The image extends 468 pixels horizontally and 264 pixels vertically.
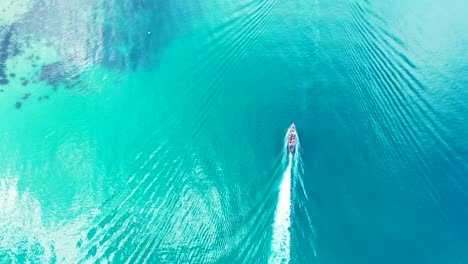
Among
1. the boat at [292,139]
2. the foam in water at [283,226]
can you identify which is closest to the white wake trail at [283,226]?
the foam in water at [283,226]

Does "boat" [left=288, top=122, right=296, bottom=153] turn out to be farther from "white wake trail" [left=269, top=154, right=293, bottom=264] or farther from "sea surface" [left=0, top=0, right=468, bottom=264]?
"white wake trail" [left=269, top=154, right=293, bottom=264]

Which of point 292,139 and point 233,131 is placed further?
point 233,131

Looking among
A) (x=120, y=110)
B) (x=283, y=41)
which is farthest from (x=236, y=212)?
(x=283, y=41)

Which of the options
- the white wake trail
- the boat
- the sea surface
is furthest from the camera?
the boat

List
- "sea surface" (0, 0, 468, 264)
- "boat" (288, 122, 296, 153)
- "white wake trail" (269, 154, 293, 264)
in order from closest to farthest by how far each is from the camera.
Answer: "white wake trail" (269, 154, 293, 264) < "sea surface" (0, 0, 468, 264) < "boat" (288, 122, 296, 153)

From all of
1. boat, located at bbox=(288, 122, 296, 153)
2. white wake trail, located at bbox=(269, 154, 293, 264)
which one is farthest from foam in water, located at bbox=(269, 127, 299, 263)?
boat, located at bbox=(288, 122, 296, 153)

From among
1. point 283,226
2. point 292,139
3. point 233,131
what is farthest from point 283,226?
point 233,131

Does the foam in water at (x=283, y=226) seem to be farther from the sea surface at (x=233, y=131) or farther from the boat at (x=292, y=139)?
the boat at (x=292, y=139)

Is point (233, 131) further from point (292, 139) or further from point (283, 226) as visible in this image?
point (283, 226)

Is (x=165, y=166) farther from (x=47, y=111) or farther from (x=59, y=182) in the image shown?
(x=47, y=111)
